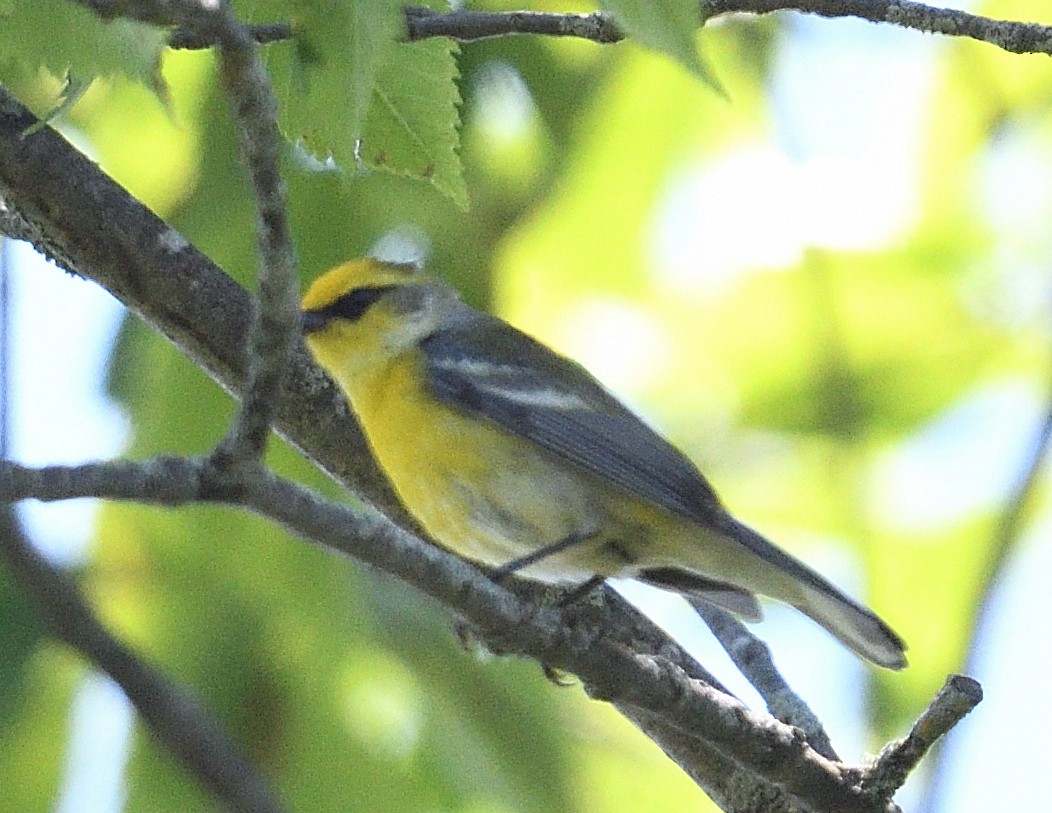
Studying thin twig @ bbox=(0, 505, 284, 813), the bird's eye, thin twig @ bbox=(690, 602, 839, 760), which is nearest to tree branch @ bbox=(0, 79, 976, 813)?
thin twig @ bbox=(690, 602, 839, 760)

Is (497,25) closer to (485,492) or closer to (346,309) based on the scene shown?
(485,492)

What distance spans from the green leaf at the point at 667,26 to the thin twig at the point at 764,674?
204 centimetres

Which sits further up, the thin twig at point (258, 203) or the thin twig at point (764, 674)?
the thin twig at point (258, 203)

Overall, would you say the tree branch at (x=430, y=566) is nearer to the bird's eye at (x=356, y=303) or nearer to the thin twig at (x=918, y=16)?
the thin twig at (x=918, y=16)

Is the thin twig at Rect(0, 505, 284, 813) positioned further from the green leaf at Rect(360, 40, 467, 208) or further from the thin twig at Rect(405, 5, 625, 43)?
the thin twig at Rect(405, 5, 625, 43)

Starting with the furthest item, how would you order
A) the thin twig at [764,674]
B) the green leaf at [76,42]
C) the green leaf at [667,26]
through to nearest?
the thin twig at [764,674], the green leaf at [76,42], the green leaf at [667,26]

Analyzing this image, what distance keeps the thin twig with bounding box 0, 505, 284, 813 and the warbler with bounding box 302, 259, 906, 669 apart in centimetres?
166

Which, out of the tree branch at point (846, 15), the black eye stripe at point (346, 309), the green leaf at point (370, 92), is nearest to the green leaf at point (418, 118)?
the green leaf at point (370, 92)

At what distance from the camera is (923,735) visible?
9.46 feet

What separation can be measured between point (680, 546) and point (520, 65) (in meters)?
1.41

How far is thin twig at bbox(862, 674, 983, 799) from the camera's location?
277 centimetres

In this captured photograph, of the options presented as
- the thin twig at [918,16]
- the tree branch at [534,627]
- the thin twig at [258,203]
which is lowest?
the tree branch at [534,627]

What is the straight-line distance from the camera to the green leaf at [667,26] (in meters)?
A: 1.53

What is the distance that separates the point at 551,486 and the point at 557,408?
40 centimetres
